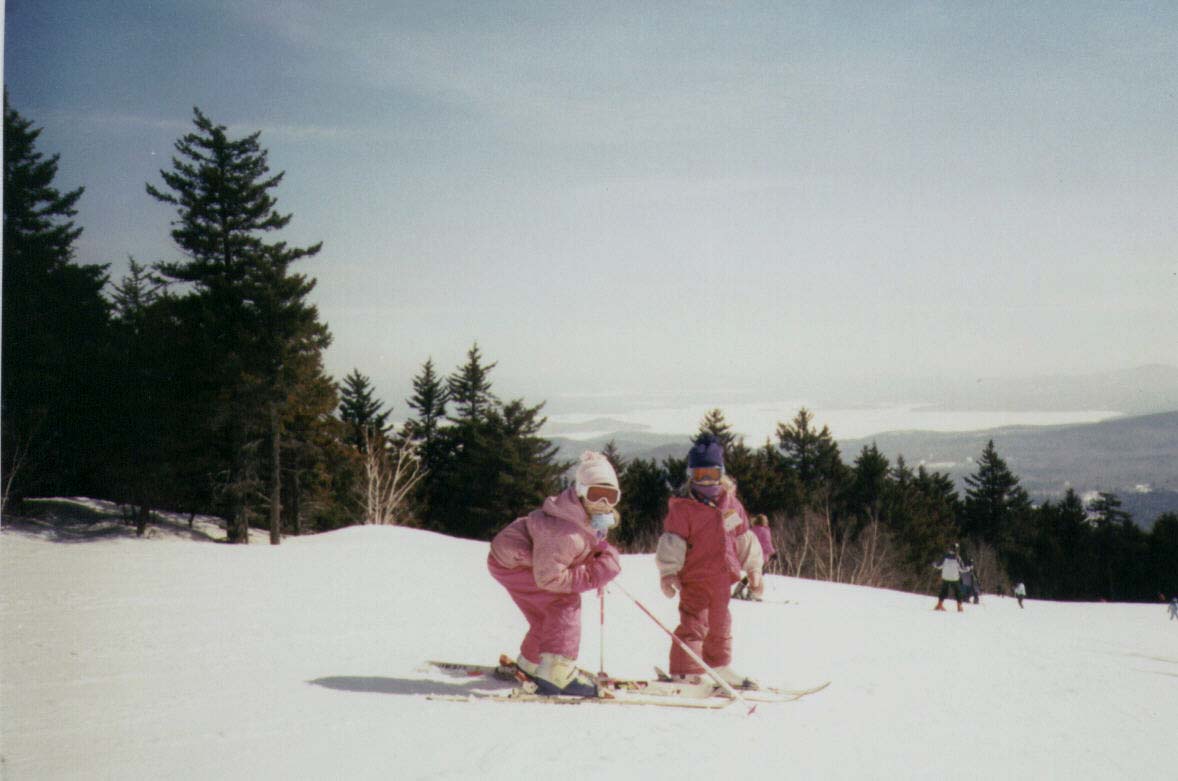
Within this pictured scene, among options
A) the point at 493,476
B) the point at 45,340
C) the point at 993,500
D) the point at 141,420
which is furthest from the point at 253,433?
the point at 993,500

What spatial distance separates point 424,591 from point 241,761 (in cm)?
710

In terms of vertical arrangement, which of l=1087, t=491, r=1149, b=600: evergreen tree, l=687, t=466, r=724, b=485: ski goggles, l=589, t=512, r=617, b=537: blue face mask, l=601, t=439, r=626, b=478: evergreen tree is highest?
l=601, t=439, r=626, b=478: evergreen tree

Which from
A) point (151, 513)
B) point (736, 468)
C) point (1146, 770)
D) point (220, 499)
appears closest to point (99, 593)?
point (1146, 770)

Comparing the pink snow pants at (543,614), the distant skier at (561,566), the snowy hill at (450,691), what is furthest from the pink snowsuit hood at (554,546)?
the snowy hill at (450,691)

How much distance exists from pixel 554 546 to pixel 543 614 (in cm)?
56

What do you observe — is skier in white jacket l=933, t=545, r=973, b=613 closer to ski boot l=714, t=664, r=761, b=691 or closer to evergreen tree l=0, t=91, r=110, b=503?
ski boot l=714, t=664, r=761, b=691

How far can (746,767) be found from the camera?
3.86 m

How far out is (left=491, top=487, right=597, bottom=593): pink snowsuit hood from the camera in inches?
200

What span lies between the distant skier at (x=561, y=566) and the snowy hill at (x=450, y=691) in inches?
16.6

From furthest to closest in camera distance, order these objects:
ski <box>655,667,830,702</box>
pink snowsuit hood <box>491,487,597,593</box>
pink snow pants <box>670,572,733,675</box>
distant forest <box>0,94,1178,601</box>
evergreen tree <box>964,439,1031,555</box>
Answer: evergreen tree <box>964,439,1031,555</box> → distant forest <box>0,94,1178,601</box> → pink snow pants <box>670,572,733,675</box> → ski <box>655,667,830,702</box> → pink snowsuit hood <box>491,487,597,593</box>

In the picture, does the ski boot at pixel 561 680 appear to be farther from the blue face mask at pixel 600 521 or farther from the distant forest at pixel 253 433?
the distant forest at pixel 253 433

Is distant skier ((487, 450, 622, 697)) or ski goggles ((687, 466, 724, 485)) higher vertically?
ski goggles ((687, 466, 724, 485))

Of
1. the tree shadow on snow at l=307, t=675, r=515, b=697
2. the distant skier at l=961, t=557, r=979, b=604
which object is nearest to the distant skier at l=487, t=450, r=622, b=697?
the tree shadow on snow at l=307, t=675, r=515, b=697

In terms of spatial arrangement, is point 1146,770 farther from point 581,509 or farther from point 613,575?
point 581,509
